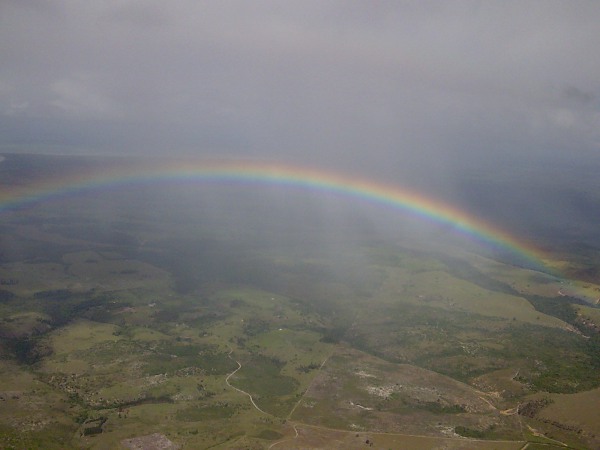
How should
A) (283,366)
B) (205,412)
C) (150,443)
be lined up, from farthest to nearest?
(283,366) → (205,412) → (150,443)

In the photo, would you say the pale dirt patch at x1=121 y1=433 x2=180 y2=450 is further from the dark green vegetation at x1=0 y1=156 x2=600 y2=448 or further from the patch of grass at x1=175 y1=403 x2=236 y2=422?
the patch of grass at x1=175 y1=403 x2=236 y2=422

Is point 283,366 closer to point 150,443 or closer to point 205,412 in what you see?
point 205,412

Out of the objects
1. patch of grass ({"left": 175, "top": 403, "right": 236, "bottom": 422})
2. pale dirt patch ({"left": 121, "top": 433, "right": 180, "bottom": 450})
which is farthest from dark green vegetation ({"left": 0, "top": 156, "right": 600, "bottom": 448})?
pale dirt patch ({"left": 121, "top": 433, "right": 180, "bottom": 450})

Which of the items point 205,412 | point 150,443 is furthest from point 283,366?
point 150,443

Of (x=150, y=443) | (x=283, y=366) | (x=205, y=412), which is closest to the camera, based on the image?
(x=150, y=443)

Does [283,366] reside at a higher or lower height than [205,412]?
higher

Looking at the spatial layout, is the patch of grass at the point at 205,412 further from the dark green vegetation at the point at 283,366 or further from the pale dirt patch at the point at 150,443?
the pale dirt patch at the point at 150,443

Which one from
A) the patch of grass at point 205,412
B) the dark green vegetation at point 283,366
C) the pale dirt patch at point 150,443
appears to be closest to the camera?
the pale dirt patch at point 150,443

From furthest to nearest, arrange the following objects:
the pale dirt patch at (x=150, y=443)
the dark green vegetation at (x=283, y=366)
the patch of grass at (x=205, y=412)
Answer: the patch of grass at (x=205, y=412) < the dark green vegetation at (x=283, y=366) < the pale dirt patch at (x=150, y=443)

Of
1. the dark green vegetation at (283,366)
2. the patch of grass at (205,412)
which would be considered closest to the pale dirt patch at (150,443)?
the dark green vegetation at (283,366)

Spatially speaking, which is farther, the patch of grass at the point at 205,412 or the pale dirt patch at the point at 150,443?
the patch of grass at the point at 205,412

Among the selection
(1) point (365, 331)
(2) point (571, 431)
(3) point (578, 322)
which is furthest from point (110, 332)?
(3) point (578, 322)
